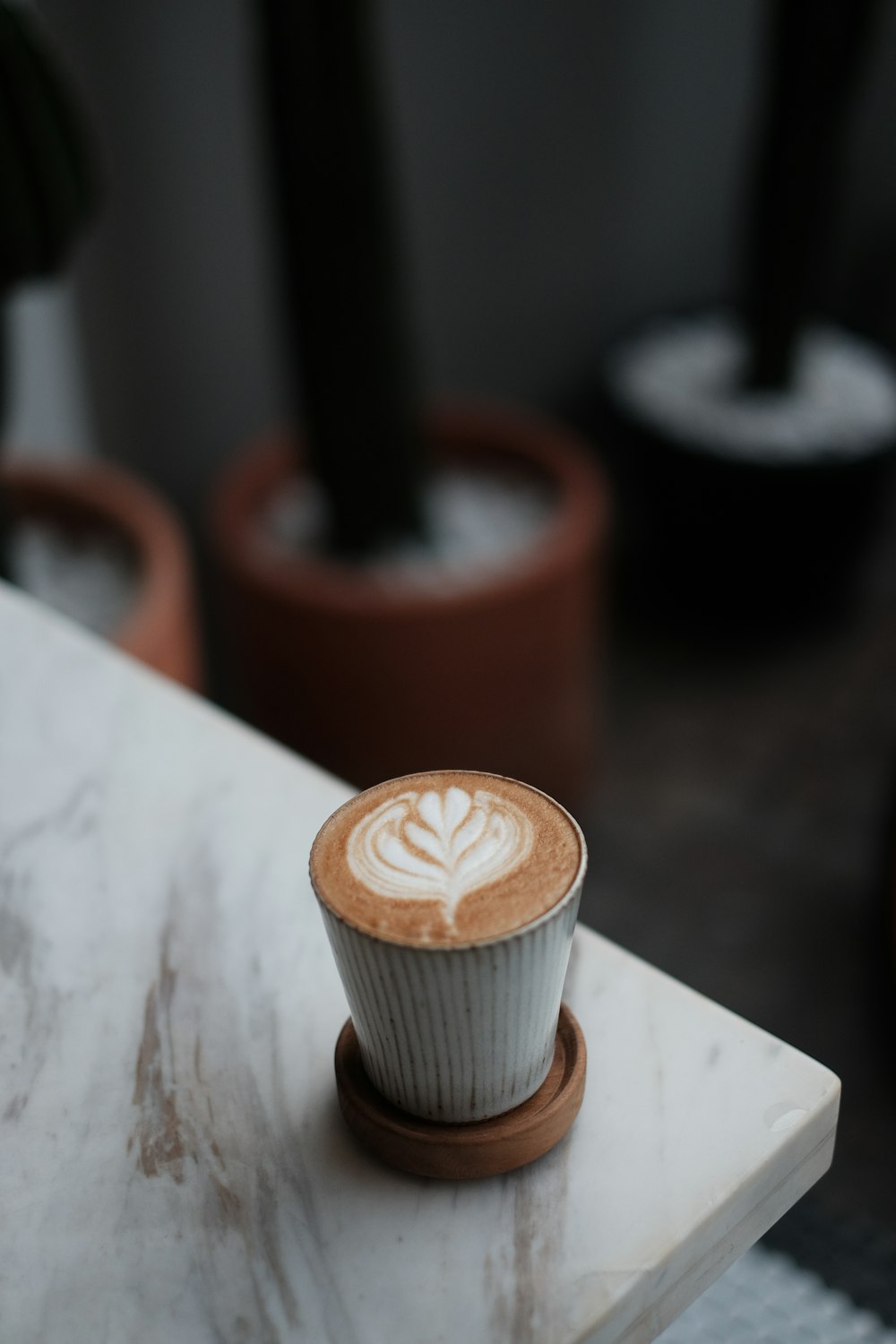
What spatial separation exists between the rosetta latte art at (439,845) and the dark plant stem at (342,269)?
102 cm

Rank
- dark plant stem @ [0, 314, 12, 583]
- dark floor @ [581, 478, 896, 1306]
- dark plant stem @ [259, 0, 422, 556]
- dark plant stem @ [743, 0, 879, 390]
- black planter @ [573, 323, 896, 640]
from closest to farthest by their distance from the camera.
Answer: dark plant stem @ [0, 314, 12, 583] → dark plant stem @ [259, 0, 422, 556] → dark floor @ [581, 478, 896, 1306] → dark plant stem @ [743, 0, 879, 390] → black planter @ [573, 323, 896, 640]

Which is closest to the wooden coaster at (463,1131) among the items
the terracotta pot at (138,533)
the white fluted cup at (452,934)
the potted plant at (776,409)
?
the white fluted cup at (452,934)

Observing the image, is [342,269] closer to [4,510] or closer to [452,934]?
[4,510]

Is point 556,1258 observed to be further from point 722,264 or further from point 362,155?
point 722,264

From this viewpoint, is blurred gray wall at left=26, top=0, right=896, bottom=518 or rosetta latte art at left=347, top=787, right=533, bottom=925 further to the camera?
blurred gray wall at left=26, top=0, right=896, bottom=518

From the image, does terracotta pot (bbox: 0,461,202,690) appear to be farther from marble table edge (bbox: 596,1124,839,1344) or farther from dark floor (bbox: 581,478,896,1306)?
marble table edge (bbox: 596,1124,839,1344)

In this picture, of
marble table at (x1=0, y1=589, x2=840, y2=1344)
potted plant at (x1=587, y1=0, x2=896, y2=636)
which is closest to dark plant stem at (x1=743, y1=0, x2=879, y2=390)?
potted plant at (x1=587, y1=0, x2=896, y2=636)

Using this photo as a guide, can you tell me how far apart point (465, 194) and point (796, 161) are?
55 centimetres

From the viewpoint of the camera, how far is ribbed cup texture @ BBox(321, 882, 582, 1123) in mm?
460

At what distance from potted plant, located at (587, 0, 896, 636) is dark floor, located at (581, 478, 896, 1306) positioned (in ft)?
0.47

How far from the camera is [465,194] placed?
6.97ft

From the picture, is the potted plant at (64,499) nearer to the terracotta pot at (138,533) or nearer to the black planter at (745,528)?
the terracotta pot at (138,533)

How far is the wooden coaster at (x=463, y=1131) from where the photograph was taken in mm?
502

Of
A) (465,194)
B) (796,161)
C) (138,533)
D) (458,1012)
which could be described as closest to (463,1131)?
(458,1012)
